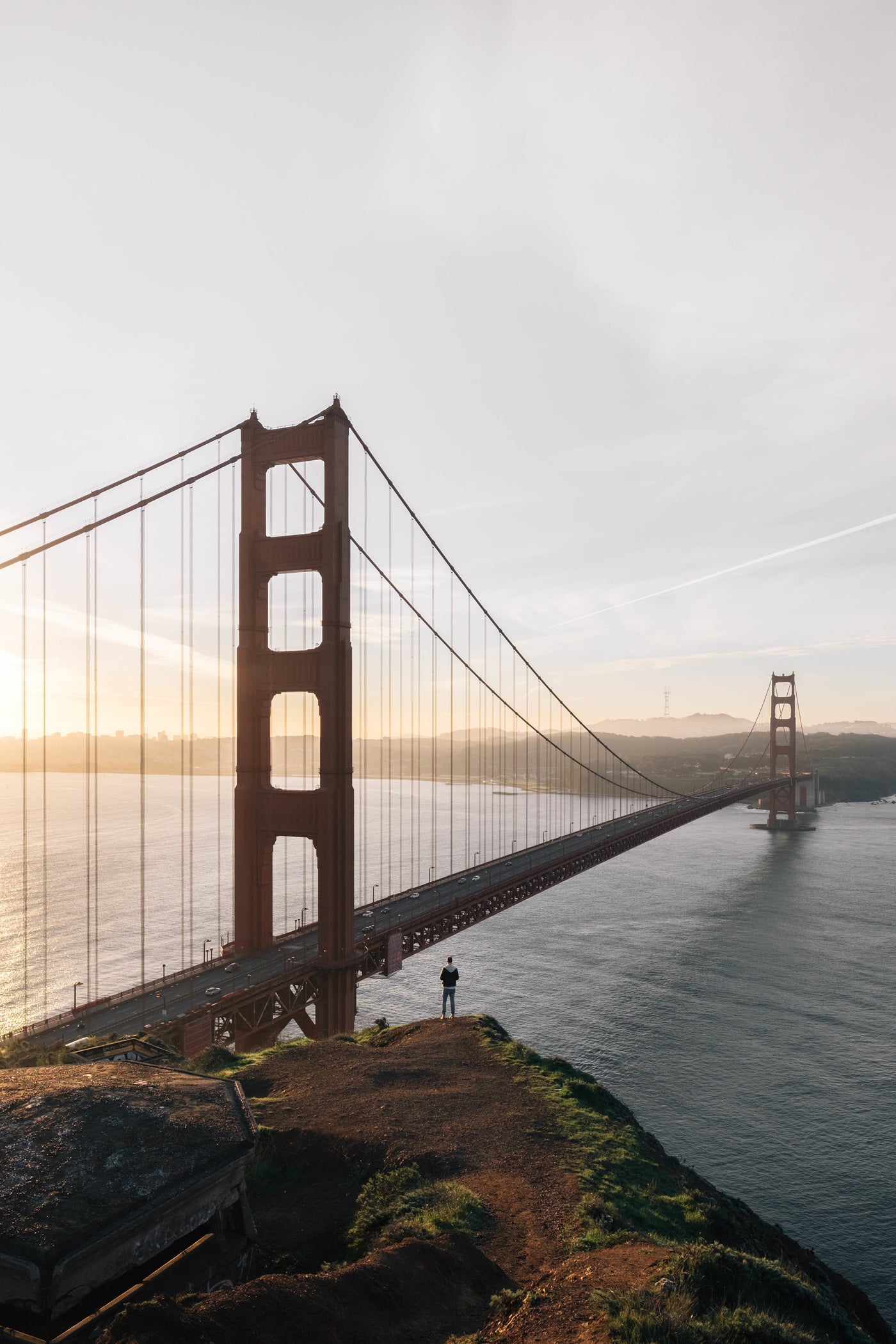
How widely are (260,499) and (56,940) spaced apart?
37303 mm

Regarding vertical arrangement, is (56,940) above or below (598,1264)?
below

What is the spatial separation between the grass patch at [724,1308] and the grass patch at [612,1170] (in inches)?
54.4

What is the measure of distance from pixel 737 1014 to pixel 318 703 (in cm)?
2469

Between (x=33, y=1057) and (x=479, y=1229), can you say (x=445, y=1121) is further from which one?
(x=33, y=1057)

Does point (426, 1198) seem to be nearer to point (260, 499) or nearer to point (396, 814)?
point (260, 499)

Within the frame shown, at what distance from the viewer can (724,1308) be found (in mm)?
8383

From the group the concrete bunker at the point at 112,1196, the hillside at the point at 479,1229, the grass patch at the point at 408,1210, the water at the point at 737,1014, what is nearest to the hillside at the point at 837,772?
the water at the point at 737,1014

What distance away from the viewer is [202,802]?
14462 cm

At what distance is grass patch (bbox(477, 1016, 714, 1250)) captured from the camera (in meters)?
11.2

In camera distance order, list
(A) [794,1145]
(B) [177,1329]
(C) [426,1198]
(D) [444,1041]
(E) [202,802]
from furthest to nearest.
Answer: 1. (E) [202,802]
2. (A) [794,1145]
3. (D) [444,1041]
4. (C) [426,1198]
5. (B) [177,1329]

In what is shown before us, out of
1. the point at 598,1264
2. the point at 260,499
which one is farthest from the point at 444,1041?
the point at 260,499

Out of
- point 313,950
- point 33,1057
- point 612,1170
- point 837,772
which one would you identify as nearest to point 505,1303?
point 612,1170

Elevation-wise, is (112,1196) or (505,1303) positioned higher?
(112,1196)

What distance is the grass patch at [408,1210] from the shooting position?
1001cm
